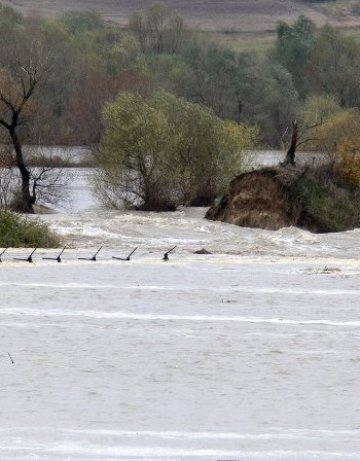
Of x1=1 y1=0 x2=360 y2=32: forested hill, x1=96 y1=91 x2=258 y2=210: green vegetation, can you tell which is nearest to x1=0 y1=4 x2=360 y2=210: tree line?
x1=96 y1=91 x2=258 y2=210: green vegetation

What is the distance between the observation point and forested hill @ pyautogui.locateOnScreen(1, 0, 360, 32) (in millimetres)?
153875

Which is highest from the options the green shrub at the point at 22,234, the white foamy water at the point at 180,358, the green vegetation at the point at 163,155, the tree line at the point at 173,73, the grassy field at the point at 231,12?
the white foamy water at the point at 180,358

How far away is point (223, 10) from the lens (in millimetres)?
164875

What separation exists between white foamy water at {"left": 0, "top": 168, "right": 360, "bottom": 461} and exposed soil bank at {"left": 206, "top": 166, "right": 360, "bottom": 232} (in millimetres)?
11657

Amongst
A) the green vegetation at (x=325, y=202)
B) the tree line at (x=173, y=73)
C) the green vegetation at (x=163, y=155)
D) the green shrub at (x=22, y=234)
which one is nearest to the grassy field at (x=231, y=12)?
the tree line at (x=173, y=73)

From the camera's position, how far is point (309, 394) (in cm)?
1263

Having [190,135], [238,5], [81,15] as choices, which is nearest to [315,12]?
[238,5]

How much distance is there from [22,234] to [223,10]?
140764 millimetres

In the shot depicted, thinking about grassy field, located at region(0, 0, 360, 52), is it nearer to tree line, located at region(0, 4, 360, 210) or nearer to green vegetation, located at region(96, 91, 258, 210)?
tree line, located at region(0, 4, 360, 210)

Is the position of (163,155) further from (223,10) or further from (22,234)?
(223,10)

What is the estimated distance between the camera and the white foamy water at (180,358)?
10859 millimetres

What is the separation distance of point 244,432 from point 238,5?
156 meters

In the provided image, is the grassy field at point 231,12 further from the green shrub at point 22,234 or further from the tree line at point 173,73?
the green shrub at point 22,234

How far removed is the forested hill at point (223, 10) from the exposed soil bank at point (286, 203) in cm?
11191
